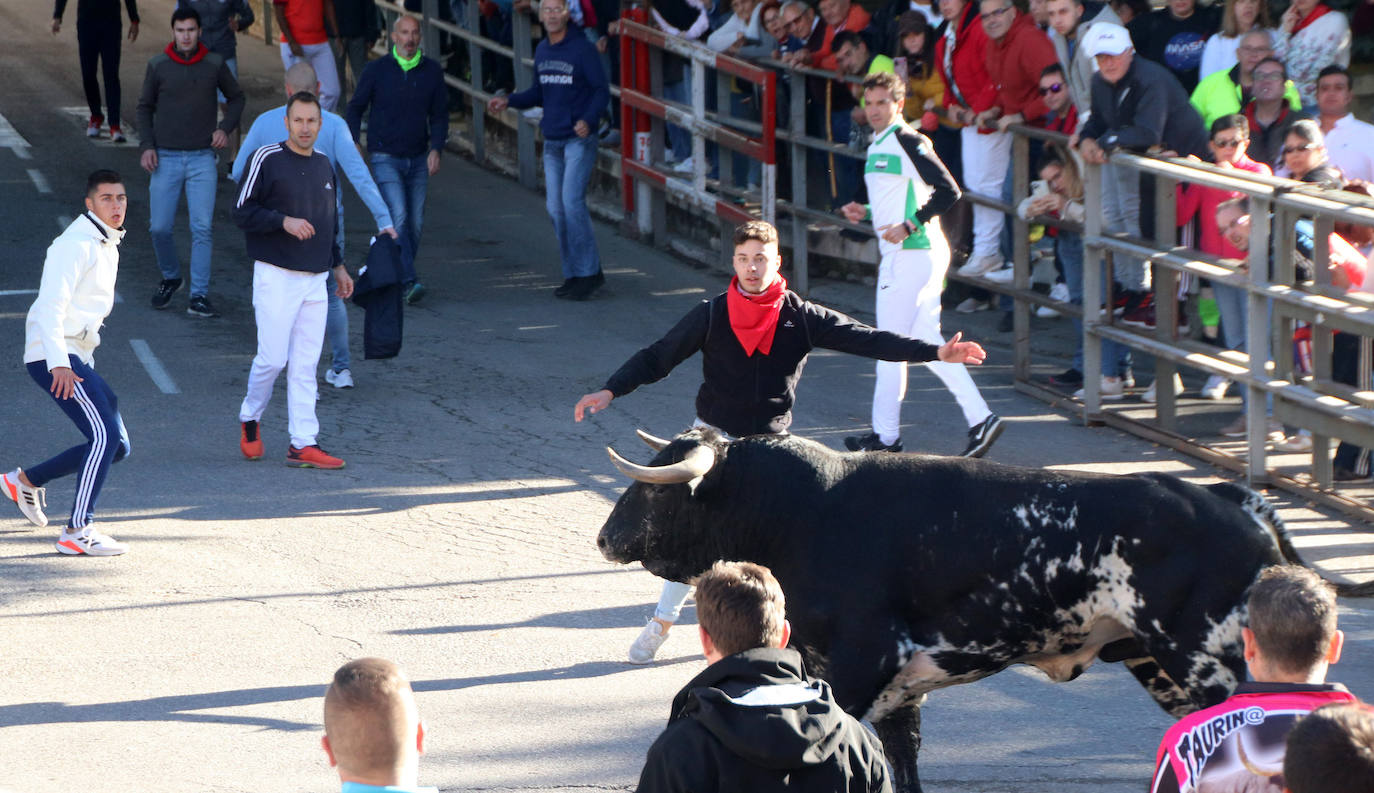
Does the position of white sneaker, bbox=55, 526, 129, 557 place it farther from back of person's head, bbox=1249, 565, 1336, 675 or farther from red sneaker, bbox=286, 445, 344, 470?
back of person's head, bbox=1249, 565, 1336, 675

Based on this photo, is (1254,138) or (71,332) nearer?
(71,332)

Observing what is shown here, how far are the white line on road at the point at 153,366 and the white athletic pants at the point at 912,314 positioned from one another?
4846mm

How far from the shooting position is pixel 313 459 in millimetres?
9477

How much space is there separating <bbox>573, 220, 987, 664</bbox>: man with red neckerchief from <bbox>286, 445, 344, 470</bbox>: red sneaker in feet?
11.1

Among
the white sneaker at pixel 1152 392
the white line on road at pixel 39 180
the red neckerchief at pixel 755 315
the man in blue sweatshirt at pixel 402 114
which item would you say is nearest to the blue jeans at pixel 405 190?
the man in blue sweatshirt at pixel 402 114

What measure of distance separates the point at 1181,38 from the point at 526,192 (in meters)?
8.63

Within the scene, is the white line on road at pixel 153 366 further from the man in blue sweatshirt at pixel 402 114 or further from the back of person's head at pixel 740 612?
the back of person's head at pixel 740 612

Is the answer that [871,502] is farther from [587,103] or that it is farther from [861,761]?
[587,103]

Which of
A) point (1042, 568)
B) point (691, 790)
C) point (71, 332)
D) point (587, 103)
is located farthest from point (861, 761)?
point (587, 103)

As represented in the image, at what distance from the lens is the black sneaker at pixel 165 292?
13203 millimetres

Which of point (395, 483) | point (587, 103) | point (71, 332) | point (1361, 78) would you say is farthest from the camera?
point (587, 103)

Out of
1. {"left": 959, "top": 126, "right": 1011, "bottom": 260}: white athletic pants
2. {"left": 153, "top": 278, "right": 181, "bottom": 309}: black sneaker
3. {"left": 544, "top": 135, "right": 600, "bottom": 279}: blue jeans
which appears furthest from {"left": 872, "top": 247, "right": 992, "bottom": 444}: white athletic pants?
{"left": 153, "top": 278, "right": 181, "bottom": 309}: black sneaker

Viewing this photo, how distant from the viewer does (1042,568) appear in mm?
5012

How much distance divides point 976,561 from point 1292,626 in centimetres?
154
